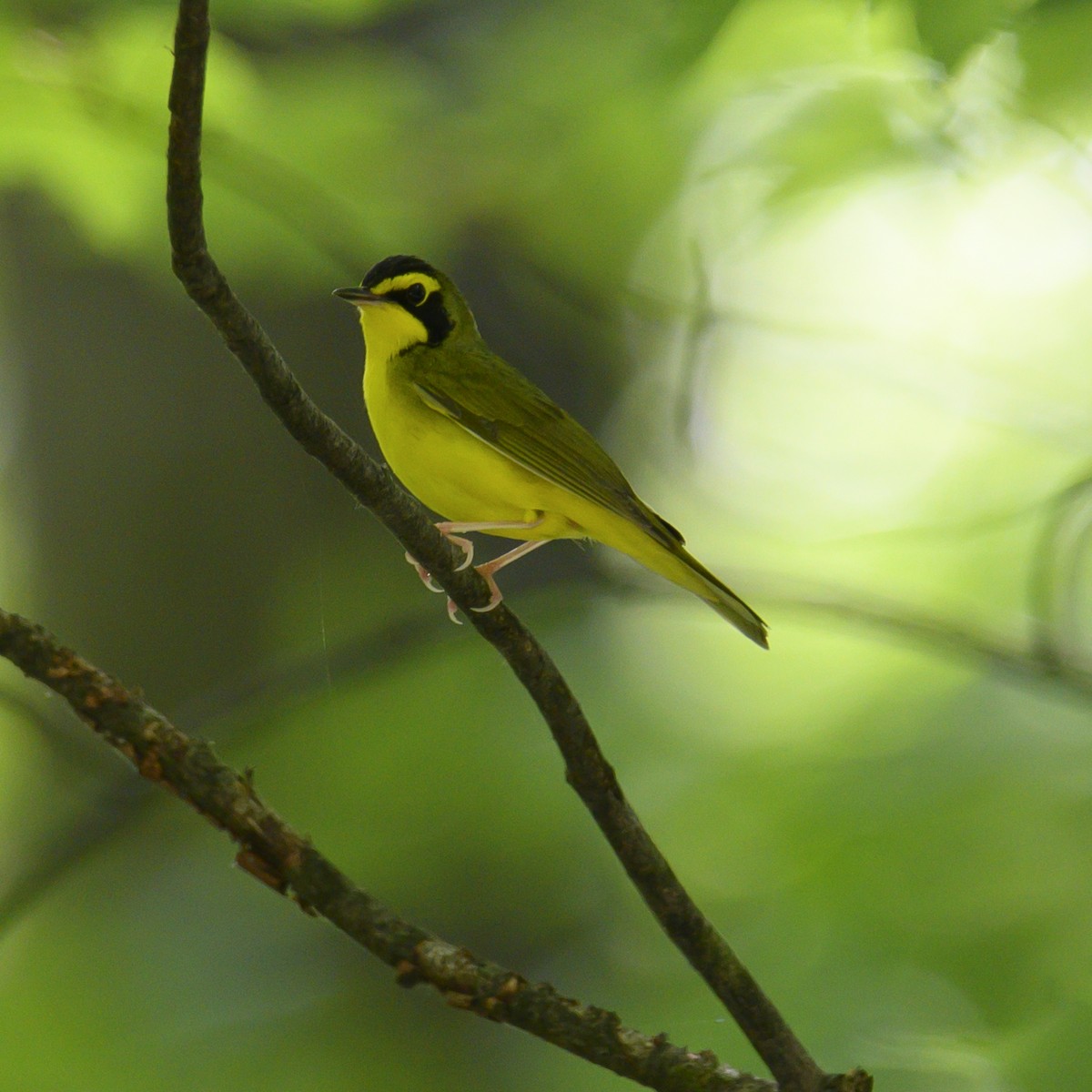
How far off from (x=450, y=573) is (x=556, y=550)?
101 inches

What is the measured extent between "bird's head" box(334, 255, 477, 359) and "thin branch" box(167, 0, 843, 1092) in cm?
106

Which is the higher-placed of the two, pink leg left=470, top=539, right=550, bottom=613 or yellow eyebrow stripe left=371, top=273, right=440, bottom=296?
yellow eyebrow stripe left=371, top=273, right=440, bottom=296

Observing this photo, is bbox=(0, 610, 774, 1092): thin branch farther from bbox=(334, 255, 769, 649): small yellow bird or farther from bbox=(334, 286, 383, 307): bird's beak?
bbox=(334, 286, 383, 307): bird's beak

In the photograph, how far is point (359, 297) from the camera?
2.88m

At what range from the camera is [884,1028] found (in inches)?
115

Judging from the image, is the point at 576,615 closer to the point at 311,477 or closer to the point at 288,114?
the point at 311,477

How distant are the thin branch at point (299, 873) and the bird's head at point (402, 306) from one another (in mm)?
1425

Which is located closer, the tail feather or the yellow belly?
Answer: the tail feather

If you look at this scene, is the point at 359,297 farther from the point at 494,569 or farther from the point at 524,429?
the point at 494,569

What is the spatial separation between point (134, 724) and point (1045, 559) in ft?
9.49

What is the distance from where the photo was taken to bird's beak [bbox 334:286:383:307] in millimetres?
2857

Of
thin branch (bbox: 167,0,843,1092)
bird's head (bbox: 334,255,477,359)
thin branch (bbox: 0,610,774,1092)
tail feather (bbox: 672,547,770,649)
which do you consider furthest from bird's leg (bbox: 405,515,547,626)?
thin branch (bbox: 0,610,774,1092)

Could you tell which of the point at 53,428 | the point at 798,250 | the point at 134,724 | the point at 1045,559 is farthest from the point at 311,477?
the point at 134,724

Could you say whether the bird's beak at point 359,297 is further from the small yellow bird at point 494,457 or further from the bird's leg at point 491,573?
the bird's leg at point 491,573
